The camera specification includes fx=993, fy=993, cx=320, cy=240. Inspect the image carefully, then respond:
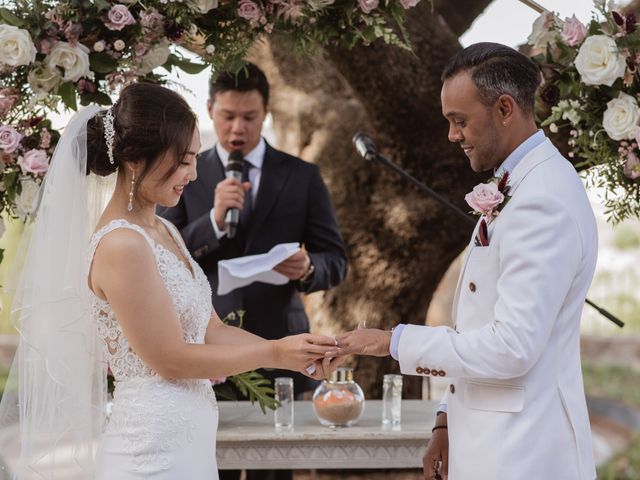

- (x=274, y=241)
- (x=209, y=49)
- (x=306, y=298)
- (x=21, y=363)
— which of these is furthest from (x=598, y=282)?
(x=21, y=363)

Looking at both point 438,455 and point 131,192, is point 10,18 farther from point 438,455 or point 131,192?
point 438,455

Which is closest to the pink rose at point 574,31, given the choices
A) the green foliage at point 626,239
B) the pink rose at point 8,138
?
the pink rose at point 8,138

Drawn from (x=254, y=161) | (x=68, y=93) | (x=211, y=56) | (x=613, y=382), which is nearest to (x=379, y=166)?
(x=254, y=161)

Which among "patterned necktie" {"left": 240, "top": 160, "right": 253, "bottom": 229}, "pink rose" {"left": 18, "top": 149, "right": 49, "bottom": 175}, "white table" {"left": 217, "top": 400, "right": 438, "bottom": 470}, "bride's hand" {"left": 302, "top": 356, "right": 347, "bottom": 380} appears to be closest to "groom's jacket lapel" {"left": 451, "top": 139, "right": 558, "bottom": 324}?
"bride's hand" {"left": 302, "top": 356, "right": 347, "bottom": 380}

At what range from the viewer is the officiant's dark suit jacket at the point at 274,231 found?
4531 mm

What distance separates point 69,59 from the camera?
345 centimetres

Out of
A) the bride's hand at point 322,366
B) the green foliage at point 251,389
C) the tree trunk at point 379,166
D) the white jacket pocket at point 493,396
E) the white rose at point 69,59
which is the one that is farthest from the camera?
the tree trunk at point 379,166

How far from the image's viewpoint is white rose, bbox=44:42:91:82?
3.45 meters

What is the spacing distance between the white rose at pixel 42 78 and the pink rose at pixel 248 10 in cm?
70

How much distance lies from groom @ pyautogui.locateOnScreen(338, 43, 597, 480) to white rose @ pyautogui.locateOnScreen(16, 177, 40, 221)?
140cm

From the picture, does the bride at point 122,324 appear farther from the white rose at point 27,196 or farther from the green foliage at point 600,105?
the green foliage at point 600,105

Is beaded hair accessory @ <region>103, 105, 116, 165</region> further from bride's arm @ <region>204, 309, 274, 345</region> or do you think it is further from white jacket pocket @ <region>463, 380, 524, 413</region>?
white jacket pocket @ <region>463, 380, 524, 413</region>

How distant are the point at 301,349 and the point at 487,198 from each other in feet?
2.39

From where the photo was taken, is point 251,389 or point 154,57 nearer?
point 154,57
